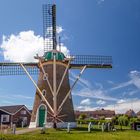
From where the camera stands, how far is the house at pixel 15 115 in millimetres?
55469

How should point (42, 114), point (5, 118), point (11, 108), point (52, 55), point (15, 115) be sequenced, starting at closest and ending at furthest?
point (42, 114) → point (52, 55) → point (5, 118) → point (15, 115) → point (11, 108)

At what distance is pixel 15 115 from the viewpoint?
56.2 m

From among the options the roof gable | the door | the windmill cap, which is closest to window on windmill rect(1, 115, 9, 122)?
the roof gable

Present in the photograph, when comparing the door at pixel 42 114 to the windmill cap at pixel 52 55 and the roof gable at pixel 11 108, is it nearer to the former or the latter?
the windmill cap at pixel 52 55

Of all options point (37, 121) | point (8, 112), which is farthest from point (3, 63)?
point (8, 112)

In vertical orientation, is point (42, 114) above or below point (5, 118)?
below

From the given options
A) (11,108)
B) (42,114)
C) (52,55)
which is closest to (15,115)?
(11,108)

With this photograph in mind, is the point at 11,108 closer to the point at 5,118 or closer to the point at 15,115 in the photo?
the point at 15,115

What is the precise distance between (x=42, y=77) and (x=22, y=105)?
21.1m

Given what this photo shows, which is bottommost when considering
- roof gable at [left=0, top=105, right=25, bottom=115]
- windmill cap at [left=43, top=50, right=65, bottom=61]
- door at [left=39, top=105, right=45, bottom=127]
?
door at [left=39, top=105, right=45, bottom=127]

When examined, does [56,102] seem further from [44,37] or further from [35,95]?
[44,37]

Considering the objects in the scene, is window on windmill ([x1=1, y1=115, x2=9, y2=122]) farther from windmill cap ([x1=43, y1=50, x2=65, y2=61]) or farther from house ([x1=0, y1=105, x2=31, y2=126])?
windmill cap ([x1=43, y1=50, x2=65, y2=61])

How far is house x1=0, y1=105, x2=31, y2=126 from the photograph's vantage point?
182 ft

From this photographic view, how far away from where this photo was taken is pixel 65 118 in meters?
36.6
